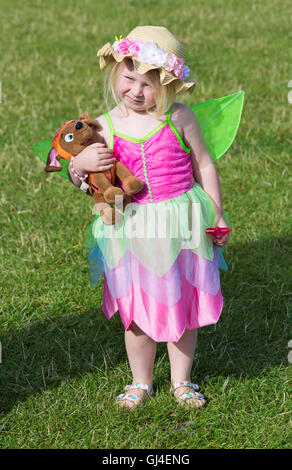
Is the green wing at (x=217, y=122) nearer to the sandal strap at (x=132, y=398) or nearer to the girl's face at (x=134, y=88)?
the girl's face at (x=134, y=88)

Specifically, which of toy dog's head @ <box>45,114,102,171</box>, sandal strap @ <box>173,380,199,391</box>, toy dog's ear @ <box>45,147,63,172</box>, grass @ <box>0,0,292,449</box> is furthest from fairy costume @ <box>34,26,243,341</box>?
grass @ <box>0,0,292,449</box>

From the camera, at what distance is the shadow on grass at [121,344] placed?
12.8ft

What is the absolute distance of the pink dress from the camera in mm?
3219

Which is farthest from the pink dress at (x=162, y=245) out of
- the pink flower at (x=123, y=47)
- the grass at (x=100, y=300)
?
the grass at (x=100, y=300)

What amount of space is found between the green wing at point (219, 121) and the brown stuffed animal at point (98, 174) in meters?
0.55

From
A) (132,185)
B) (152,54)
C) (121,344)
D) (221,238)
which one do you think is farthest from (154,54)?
(121,344)

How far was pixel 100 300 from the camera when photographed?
15.0 feet

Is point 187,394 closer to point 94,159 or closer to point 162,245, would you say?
point 162,245

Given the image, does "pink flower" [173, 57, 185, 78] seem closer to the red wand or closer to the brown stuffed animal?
the brown stuffed animal

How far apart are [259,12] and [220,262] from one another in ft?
29.6

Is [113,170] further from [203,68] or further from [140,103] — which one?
[203,68]

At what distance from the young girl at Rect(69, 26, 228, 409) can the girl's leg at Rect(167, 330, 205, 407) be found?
0.13m

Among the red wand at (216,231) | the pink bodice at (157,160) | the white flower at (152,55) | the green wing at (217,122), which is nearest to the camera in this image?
the white flower at (152,55)

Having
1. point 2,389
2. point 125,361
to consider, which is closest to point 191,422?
point 125,361
